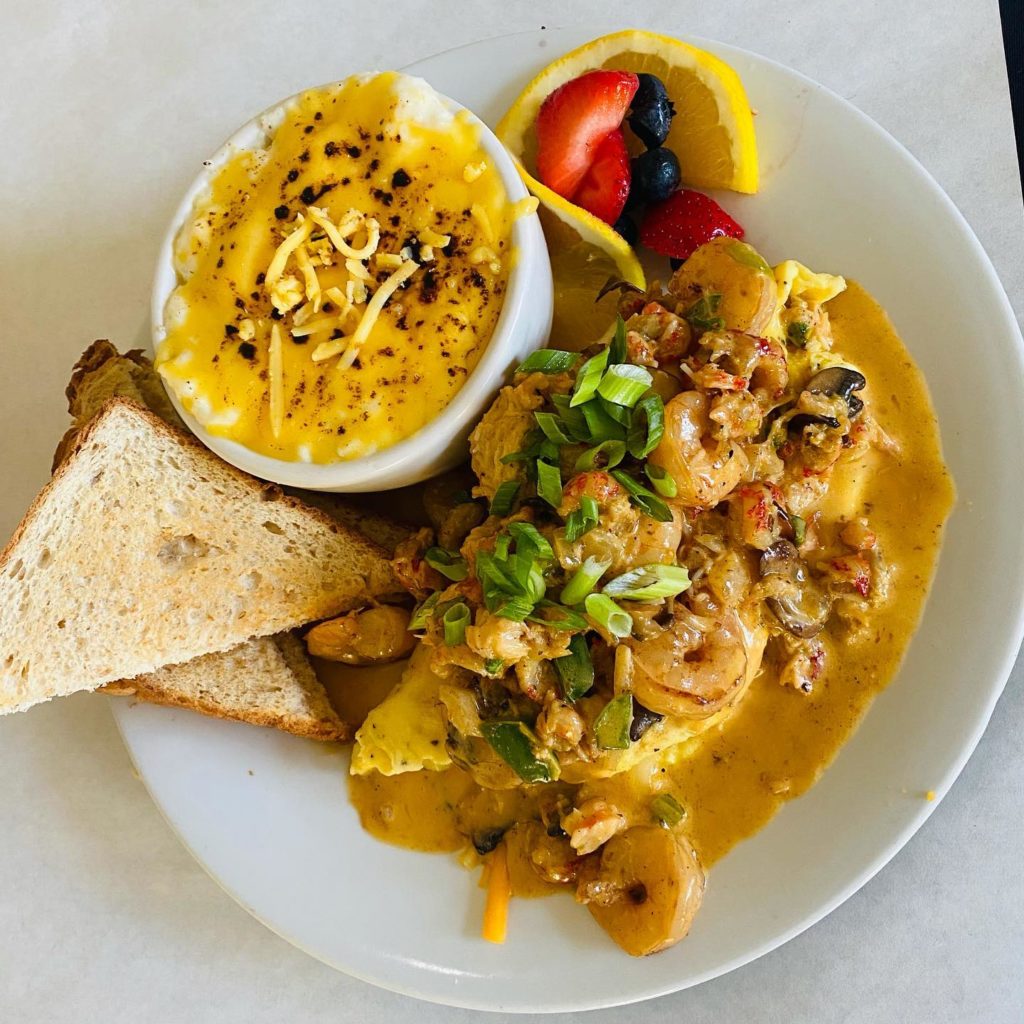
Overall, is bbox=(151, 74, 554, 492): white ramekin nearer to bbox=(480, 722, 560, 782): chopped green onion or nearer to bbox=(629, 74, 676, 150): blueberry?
bbox=(629, 74, 676, 150): blueberry

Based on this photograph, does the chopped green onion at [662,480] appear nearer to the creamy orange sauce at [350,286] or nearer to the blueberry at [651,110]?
the creamy orange sauce at [350,286]

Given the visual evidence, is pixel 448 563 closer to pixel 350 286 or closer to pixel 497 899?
pixel 350 286

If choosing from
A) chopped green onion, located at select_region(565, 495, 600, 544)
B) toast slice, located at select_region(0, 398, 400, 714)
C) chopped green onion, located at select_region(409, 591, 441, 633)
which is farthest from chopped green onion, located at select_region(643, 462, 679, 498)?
toast slice, located at select_region(0, 398, 400, 714)

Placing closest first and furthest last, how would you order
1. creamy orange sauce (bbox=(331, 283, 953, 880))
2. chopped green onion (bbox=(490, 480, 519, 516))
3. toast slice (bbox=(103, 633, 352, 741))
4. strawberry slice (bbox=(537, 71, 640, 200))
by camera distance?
chopped green onion (bbox=(490, 480, 519, 516))
creamy orange sauce (bbox=(331, 283, 953, 880))
strawberry slice (bbox=(537, 71, 640, 200))
toast slice (bbox=(103, 633, 352, 741))

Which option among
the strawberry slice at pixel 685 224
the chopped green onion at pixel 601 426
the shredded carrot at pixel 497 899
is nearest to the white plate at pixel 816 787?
the shredded carrot at pixel 497 899

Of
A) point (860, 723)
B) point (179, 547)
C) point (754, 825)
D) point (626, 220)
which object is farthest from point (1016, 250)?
point (179, 547)

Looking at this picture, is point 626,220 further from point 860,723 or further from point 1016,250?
point 860,723

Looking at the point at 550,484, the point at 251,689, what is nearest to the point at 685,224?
the point at 550,484
